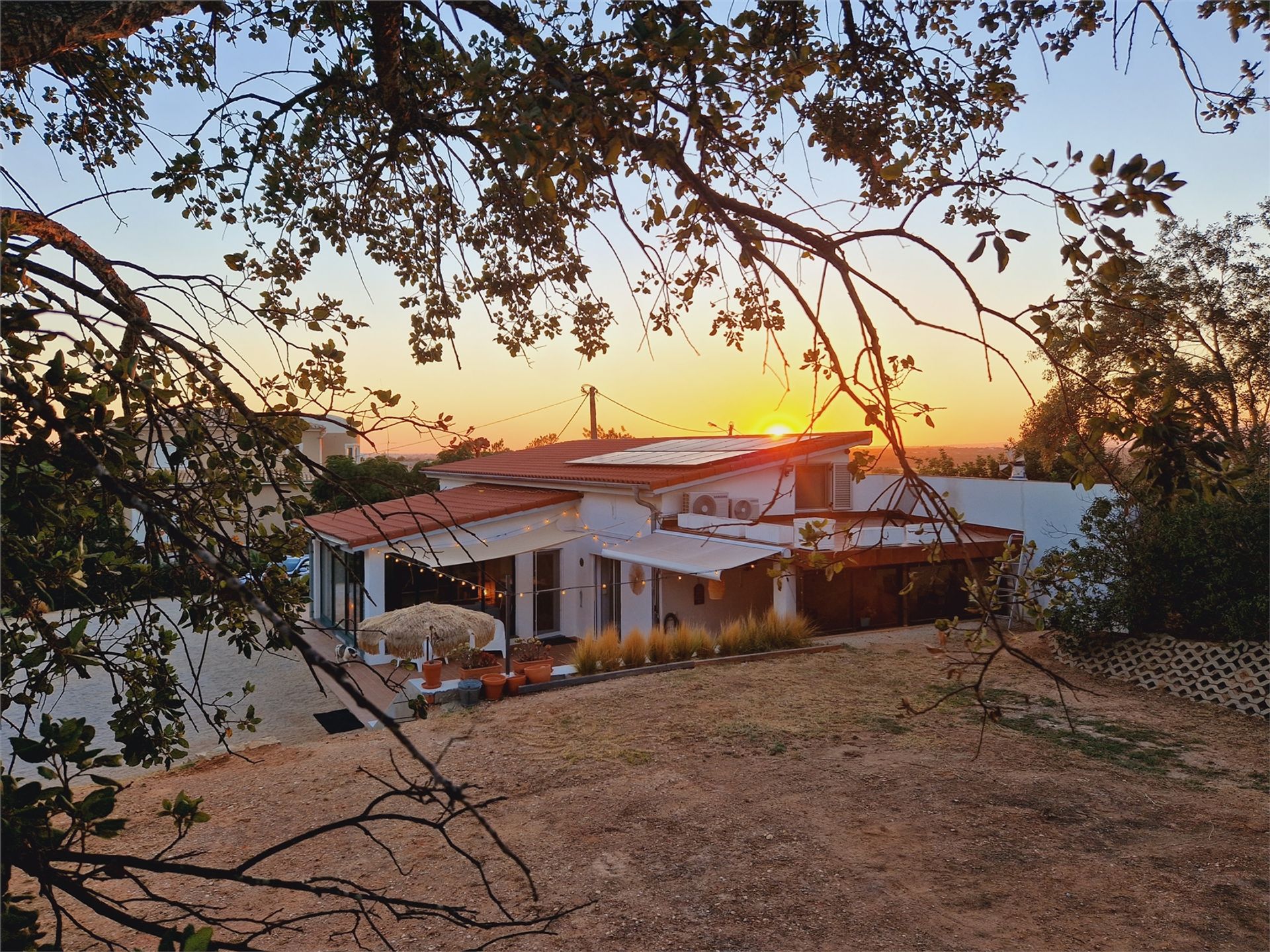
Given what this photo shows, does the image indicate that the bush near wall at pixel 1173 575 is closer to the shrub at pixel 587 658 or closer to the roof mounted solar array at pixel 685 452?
the roof mounted solar array at pixel 685 452

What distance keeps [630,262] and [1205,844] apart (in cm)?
635

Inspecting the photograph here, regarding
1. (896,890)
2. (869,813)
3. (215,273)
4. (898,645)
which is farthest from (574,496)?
(215,273)

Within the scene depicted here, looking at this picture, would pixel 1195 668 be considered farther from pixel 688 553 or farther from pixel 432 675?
pixel 432 675

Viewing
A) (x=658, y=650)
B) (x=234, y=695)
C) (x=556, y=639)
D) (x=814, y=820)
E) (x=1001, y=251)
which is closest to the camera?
(x=1001, y=251)

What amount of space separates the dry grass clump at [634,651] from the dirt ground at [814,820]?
193cm

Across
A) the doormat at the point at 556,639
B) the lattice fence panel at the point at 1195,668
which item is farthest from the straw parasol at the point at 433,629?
the lattice fence panel at the point at 1195,668

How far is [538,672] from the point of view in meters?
12.4

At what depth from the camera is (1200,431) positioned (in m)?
2.21

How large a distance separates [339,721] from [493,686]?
2325 mm

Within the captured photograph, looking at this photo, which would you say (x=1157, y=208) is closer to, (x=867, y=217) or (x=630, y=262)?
(x=867, y=217)

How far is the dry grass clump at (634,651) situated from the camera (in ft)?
43.1

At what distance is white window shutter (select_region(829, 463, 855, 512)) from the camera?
18.0 metres

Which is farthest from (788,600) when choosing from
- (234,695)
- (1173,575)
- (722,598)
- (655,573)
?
(234,695)

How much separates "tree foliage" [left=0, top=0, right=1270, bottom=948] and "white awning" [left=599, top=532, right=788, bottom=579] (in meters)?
8.44
